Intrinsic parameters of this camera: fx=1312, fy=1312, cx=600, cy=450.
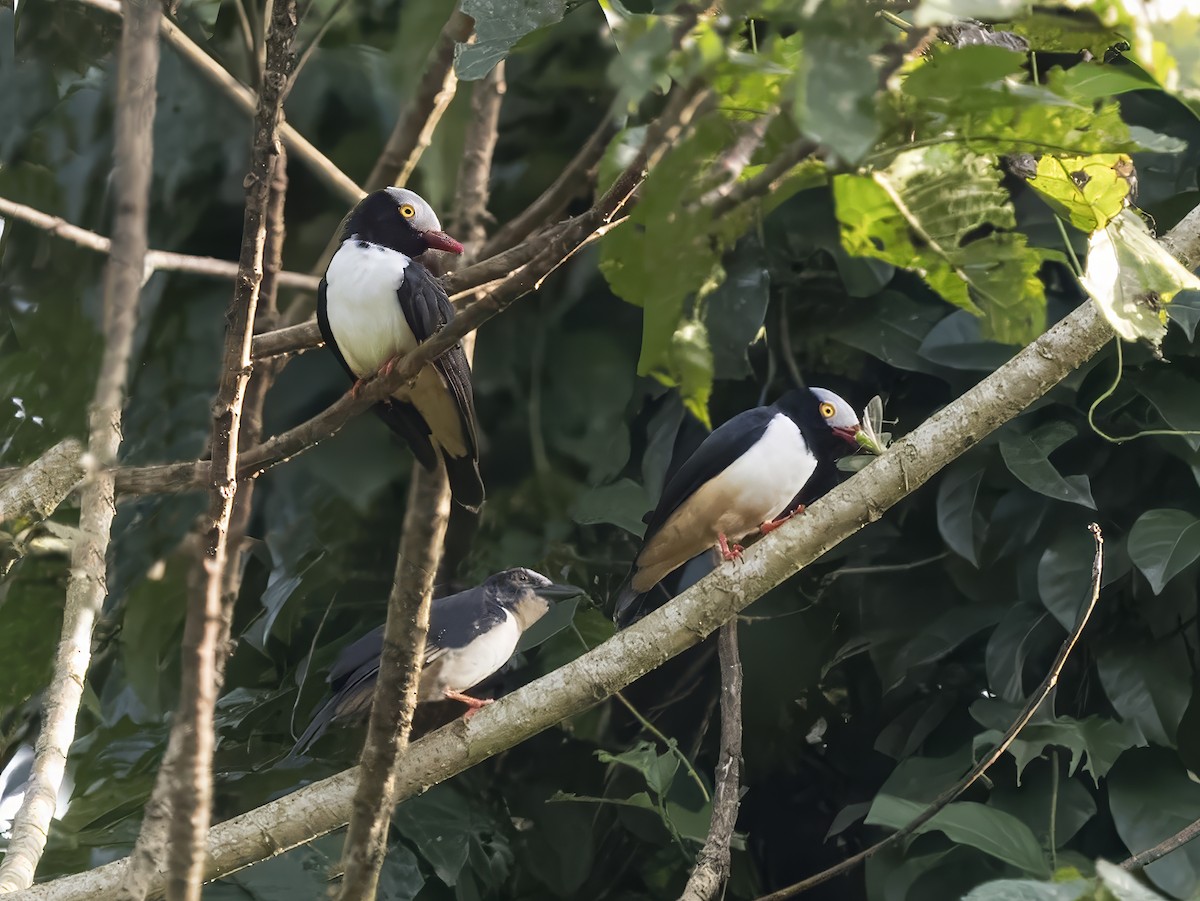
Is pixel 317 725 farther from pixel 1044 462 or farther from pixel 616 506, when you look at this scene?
pixel 1044 462

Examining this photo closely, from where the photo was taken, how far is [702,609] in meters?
2.17

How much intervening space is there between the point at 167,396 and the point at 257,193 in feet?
6.78

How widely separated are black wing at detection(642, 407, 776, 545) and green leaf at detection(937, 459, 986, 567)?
1.75 ft

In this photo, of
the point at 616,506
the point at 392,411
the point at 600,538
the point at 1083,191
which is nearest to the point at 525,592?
the point at 616,506

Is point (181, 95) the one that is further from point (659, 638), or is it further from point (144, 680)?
point (659, 638)

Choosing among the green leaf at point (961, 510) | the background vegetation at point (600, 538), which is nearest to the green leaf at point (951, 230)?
the background vegetation at point (600, 538)

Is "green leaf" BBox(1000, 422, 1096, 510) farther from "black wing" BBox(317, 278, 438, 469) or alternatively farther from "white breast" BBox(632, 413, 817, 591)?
"black wing" BBox(317, 278, 438, 469)

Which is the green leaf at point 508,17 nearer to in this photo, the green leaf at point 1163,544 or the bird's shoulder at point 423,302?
the bird's shoulder at point 423,302

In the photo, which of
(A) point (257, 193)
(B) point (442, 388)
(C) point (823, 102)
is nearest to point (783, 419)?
(B) point (442, 388)

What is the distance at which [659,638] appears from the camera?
2160 mm

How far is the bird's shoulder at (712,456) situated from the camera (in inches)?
128

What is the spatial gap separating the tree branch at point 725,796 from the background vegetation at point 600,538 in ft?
0.66

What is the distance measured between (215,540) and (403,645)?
30 centimetres

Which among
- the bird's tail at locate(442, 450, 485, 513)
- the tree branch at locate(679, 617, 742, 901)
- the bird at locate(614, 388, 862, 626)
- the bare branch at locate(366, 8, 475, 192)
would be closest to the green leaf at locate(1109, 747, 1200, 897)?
the tree branch at locate(679, 617, 742, 901)
